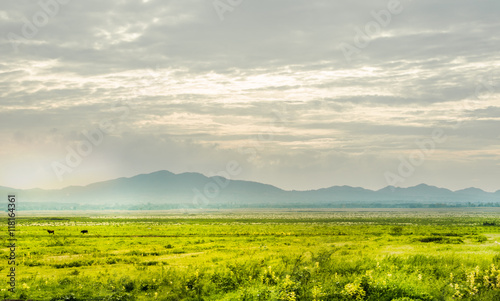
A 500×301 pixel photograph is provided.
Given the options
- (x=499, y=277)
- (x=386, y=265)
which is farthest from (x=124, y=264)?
(x=499, y=277)

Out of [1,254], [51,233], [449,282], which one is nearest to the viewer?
[449,282]

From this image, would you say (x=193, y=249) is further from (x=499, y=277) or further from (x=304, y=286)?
(x=499, y=277)

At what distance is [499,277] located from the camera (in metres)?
27.0

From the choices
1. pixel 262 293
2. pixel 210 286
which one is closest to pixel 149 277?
pixel 210 286

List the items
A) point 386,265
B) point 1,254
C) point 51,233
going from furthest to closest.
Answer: point 51,233
point 1,254
point 386,265

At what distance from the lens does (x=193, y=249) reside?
5541 cm

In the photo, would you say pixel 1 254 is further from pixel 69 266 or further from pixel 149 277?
pixel 149 277

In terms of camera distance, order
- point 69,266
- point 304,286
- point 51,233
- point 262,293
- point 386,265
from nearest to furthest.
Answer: point 262,293 < point 304,286 < point 386,265 < point 69,266 < point 51,233

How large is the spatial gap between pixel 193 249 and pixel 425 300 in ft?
117

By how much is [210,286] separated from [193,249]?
1163 inches

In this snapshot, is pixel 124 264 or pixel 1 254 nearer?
pixel 124 264

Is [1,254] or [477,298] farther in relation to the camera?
[1,254]

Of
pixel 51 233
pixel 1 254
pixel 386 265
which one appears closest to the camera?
pixel 386 265

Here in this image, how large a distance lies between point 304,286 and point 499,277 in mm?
12263
